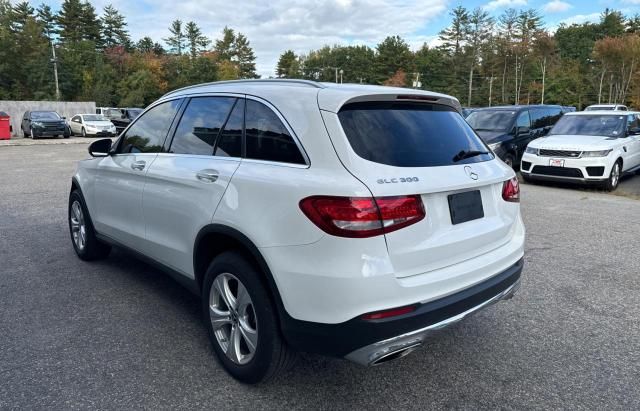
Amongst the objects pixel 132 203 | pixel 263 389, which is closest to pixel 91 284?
pixel 132 203

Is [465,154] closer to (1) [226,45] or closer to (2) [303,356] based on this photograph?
(2) [303,356]

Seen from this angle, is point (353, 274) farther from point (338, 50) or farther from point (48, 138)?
point (338, 50)

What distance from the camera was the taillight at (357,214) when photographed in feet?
7.29

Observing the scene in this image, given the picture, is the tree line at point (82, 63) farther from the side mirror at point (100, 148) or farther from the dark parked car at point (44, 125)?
the side mirror at point (100, 148)

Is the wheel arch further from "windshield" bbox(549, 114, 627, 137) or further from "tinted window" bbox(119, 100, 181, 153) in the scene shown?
"windshield" bbox(549, 114, 627, 137)

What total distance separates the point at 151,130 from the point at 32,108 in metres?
37.1

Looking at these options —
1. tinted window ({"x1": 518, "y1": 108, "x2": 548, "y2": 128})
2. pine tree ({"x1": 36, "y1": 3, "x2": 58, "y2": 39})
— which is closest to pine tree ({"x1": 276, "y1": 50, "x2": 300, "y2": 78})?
pine tree ({"x1": 36, "y1": 3, "x2": 58, "y2": 39})

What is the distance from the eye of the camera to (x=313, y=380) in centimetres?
289

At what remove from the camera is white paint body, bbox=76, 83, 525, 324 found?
7.36ft

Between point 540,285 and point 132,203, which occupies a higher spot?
point 132,203

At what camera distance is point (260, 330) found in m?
2.58

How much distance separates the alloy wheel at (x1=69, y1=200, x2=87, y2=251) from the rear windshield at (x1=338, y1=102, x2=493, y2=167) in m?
3.63

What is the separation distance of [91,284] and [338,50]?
346ft

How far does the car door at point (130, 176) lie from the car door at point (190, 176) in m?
0.17
